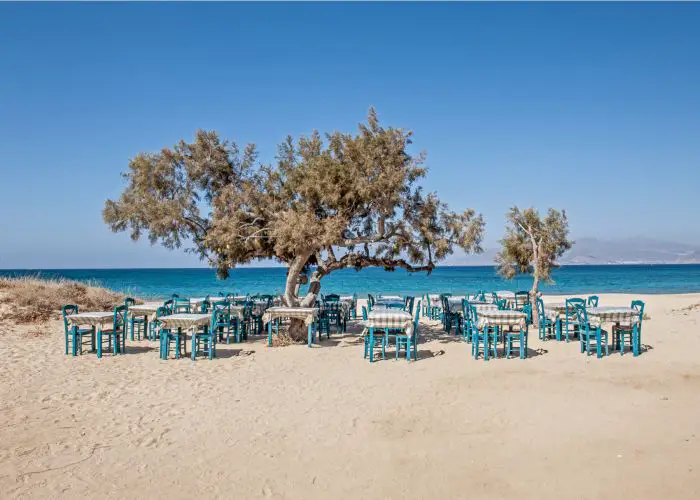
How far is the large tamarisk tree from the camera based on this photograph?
1112 centimetres

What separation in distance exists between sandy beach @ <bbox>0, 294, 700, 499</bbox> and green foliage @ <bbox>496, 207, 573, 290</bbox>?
16.1 feet

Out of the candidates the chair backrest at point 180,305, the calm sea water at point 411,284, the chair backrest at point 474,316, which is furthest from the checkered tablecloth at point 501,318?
the calm sea water at point 411,284

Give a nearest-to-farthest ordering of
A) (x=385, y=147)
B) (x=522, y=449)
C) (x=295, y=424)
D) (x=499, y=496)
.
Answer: (x=499, y=496) < (x=522, y=449) < (x=295, y=424) < (x=385, y=147)

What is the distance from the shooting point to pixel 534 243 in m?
14.8

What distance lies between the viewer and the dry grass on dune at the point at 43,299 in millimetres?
15695

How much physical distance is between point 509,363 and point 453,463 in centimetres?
563

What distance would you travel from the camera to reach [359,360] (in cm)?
1060

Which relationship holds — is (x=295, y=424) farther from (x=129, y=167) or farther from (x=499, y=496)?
(x=129, y=167)

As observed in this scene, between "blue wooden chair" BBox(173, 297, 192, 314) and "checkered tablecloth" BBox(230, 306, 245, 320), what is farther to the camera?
"blue wooden chair" BBox(173, 297, 192, 314)

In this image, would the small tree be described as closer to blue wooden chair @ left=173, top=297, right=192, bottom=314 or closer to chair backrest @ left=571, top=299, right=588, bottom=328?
chair backrest @ left=571, top=299, right=588, bottom=328

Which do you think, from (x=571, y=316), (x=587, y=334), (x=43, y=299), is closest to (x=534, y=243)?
(x=571, y=316)

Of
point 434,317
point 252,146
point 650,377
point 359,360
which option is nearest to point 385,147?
point 252,146

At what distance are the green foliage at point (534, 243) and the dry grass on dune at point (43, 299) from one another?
47.4 ft

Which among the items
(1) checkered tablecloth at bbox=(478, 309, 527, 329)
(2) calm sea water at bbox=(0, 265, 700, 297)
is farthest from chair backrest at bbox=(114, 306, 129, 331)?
(2) calm sea water at bbox=(0, 265, 700, 297)
